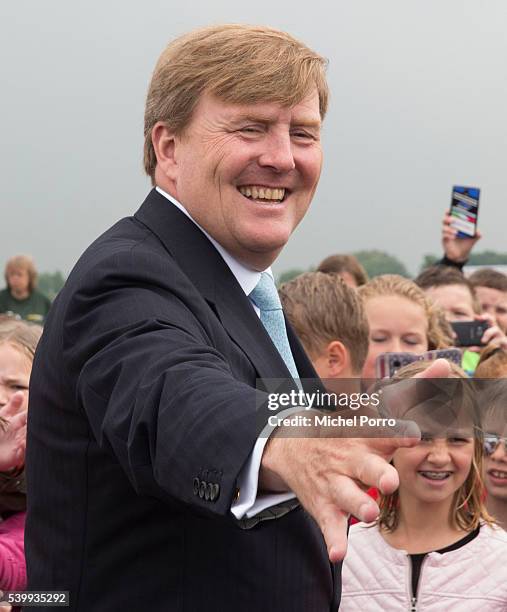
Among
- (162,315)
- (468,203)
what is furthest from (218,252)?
(468,203)

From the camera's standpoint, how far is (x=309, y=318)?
12.2 ft

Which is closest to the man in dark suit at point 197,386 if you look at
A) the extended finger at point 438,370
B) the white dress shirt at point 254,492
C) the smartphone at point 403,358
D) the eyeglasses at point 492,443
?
the white dress shirt at point 254,492

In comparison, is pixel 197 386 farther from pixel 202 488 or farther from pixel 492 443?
pixel 492 443

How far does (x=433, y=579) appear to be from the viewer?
8.68 feet

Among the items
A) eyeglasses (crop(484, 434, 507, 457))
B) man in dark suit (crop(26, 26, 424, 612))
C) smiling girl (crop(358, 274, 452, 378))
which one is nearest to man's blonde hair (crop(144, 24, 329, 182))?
man in dark suit (crop(26, 26, 424, 612))

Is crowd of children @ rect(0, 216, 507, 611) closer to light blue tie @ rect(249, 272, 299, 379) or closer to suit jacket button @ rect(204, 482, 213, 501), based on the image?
light blue tie @ rect(249, 272, 299, 379)

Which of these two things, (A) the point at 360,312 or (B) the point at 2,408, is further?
(A) the point at 360,312

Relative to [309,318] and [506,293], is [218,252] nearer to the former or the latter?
[309,318]

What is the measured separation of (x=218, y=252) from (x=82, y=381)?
54 centimetres

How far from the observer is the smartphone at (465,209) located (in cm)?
631

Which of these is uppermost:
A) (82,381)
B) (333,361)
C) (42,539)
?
(82,381)

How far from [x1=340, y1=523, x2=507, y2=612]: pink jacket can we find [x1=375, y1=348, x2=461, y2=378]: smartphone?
2.50 ft

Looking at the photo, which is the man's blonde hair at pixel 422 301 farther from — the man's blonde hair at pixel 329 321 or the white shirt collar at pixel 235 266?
the white shirt collar at pixel 235 266

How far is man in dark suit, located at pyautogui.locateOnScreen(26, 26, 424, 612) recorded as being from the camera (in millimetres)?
1349
